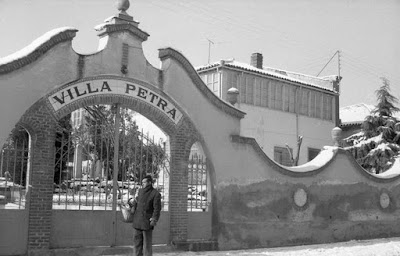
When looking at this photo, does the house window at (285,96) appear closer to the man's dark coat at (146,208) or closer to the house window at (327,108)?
the house window at (327,108)

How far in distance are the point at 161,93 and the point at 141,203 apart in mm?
3076

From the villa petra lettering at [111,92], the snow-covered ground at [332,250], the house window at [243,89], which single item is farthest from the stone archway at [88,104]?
the house window at [243,89]

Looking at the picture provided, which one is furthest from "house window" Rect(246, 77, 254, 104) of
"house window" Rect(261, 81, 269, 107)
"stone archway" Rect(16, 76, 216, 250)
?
"stone archway" Rect(16, 76, 216, 250)

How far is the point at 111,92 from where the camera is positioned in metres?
10.4

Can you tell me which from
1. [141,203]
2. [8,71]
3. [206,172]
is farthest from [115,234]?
[8,71]

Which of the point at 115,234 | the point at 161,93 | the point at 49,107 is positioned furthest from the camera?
the point at 161,93

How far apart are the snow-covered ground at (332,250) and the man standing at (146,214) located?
1.73 meters

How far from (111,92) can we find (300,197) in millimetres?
6200

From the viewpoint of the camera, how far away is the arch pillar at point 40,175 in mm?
9320

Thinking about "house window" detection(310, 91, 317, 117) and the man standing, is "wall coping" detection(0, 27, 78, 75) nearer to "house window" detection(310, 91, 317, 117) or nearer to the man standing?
the man standing

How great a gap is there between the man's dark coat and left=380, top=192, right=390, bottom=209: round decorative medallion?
967 cm

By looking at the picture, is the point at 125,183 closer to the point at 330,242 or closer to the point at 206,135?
the point at 206,135

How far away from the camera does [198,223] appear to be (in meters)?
11.8

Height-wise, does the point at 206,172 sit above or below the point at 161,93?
below
